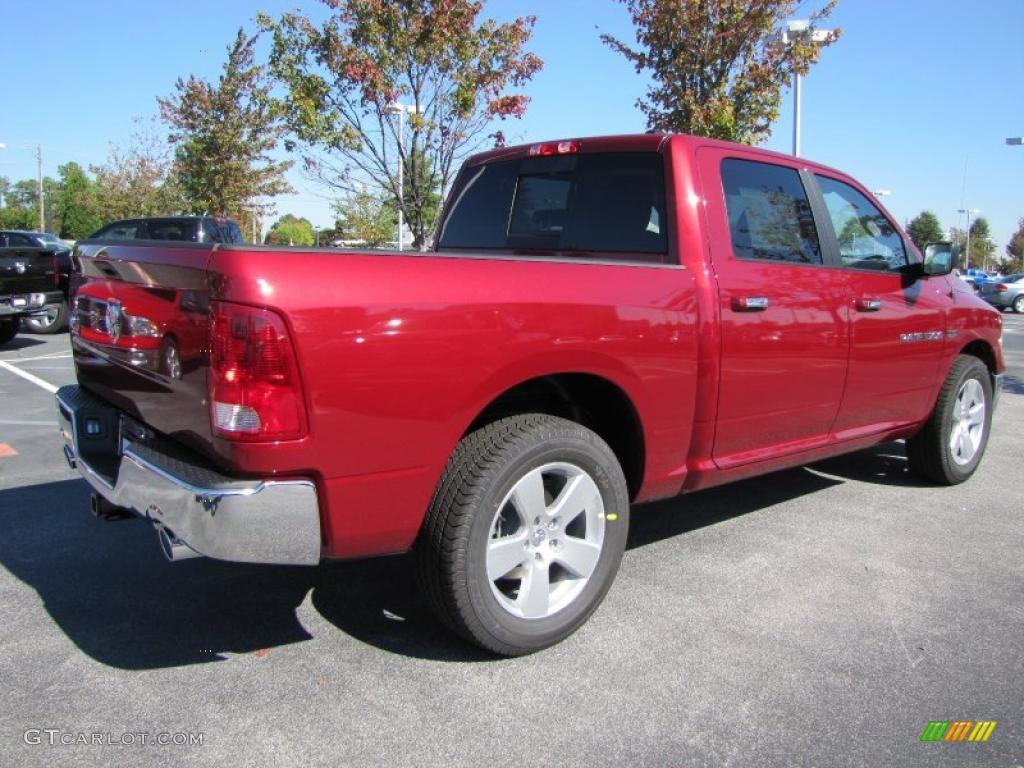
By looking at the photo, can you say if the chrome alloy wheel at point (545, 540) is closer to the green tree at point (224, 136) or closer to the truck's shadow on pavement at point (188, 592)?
the truck's shadow on pavement at point (188, 592)

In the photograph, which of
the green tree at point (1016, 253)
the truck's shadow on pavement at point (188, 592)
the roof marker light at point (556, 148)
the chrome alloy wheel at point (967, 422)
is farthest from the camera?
the green tree at point (1016, 253)

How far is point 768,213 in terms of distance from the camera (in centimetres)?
386

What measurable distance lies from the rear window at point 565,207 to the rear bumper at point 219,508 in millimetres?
1889

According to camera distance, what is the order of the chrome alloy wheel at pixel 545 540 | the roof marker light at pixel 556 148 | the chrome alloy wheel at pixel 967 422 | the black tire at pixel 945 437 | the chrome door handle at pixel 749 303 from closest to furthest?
the chrome alloy wheel at pixel 545 540
the chrome door handle at pixel 749 303
the roof marker light at pixel 556 148
the black tire at pixel 945 437
the chrome alloy wheel at pixel 967 422

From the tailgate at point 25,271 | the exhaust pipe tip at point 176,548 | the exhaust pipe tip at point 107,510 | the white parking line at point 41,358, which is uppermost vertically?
the tailgate at point 25,271

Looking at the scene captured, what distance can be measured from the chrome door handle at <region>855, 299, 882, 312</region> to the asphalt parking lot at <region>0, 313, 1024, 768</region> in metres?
1.16

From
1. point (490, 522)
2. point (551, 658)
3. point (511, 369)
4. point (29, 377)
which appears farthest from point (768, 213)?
point (29, 377)

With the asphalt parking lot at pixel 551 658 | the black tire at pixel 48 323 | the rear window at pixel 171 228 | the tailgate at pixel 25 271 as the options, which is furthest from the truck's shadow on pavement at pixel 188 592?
the black tire at pixel 48 323

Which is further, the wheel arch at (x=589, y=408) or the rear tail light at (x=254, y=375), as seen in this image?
the wheel arch at (x=589, y=408)

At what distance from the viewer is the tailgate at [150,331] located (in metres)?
2.43

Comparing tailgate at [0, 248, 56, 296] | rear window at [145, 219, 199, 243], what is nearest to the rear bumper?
tailgate at [0, 248, 56, 296]

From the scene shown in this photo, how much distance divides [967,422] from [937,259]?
4.11 feet

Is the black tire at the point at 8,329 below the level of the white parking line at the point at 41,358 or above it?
above

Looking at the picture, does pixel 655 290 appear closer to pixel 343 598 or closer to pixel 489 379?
pixel 489 379
